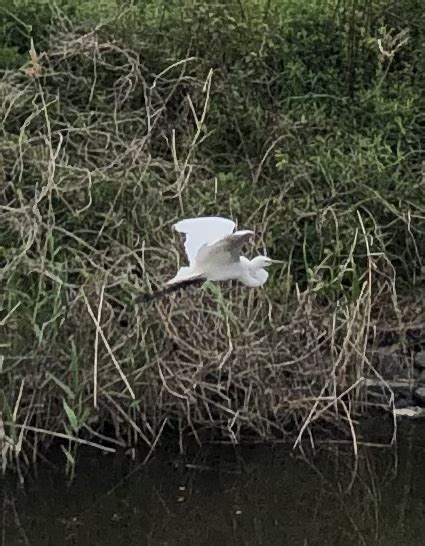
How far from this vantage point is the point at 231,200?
668cm

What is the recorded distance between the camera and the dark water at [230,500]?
5.11 metres

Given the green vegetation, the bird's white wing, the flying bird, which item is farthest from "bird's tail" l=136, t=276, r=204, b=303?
the green vegetation

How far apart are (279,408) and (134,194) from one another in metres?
1.42

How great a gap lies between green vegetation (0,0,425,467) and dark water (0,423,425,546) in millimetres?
151

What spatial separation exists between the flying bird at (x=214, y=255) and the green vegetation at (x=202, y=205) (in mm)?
415

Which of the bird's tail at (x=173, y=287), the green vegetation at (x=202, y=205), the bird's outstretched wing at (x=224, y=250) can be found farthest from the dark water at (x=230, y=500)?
the bird's outstretched wing at (x=224, y=250)

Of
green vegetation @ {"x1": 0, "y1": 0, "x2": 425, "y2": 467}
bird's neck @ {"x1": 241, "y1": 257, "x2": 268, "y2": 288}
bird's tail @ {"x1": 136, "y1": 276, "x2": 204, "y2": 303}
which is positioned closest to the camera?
bird's tail @ {"x1": 136, "y1": 276, "x2": 204, "y2": 303}

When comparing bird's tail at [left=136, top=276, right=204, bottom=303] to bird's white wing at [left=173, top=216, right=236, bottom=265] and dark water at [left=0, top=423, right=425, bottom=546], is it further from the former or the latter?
dark water at [left=0, top=423, right=425, bottom=546]

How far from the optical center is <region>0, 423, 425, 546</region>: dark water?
5.11m

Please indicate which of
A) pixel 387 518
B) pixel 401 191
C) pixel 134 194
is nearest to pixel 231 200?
pixel 134 194

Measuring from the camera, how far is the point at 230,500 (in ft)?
17.7

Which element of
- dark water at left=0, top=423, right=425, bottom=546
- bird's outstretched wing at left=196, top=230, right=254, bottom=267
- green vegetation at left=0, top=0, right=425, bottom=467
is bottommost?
dark water at left=0, top=423, right=425, bottom=546

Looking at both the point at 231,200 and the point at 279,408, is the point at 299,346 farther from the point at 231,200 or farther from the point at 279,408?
the point at 231,200

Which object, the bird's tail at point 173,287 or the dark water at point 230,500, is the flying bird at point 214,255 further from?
the dark water at point 230,500
